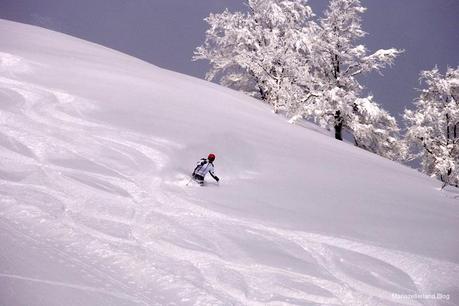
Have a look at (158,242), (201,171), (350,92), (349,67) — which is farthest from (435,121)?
(158,242)

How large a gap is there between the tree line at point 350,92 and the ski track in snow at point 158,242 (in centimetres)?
Answer: 1038

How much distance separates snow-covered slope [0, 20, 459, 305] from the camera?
118 inches

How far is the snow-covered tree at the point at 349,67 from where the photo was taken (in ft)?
52.7

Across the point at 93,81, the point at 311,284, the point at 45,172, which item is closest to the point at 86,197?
the point at 45,172

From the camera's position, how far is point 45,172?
14.4 feet

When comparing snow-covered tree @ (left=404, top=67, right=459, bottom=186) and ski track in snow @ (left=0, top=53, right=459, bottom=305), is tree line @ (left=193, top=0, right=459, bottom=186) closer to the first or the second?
snow-covered tree @ (left=404, top=67, right=459, bottom=186)

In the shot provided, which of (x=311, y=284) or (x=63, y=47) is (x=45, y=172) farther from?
(x=63, y=47)

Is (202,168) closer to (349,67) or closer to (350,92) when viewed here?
(350,92)

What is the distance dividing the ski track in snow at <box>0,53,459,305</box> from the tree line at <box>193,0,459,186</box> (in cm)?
1038

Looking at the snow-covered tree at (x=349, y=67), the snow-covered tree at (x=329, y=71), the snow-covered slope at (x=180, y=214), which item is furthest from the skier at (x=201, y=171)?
the snow-covered tree at (x=349, y=67)

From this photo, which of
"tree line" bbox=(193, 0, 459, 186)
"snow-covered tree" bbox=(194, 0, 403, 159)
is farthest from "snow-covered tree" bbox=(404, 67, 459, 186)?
"snow-covered tree" bbox=(194, 0, 403, 159)

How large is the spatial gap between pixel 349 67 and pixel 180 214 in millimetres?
14888

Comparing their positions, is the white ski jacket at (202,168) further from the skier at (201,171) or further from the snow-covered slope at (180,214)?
the snow-covered slope at (180,214)

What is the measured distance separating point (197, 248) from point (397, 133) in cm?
1610
